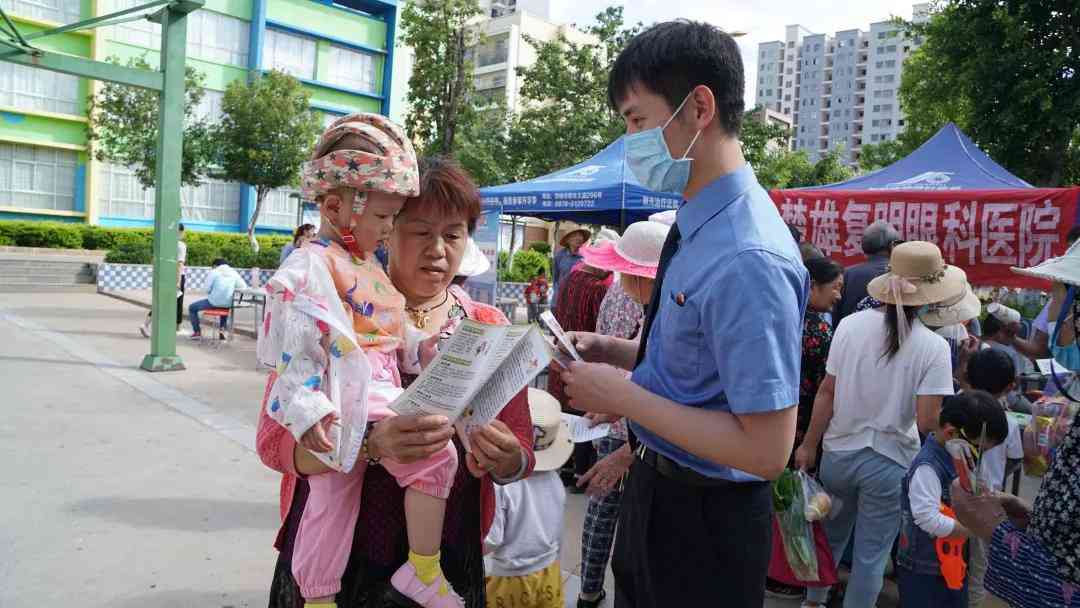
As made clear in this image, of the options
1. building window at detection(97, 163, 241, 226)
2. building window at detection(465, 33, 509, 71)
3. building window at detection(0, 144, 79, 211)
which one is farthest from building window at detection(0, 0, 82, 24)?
building window at detection(465, 33, 509, 71)

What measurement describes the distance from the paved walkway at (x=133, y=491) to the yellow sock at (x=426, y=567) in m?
1.99

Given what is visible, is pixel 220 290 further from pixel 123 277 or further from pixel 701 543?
pixel 701 543

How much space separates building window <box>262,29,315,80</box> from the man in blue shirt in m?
30.9

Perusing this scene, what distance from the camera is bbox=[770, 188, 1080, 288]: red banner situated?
5.65m

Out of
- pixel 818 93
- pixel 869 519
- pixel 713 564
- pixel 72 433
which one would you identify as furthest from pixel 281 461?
pixel 818 93

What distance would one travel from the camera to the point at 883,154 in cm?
2669

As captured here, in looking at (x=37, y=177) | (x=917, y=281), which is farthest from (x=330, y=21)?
(x=917, y=281)

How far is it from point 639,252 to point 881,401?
125 centimetres

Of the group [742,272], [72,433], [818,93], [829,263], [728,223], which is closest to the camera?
[742,272]

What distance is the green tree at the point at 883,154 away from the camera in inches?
940

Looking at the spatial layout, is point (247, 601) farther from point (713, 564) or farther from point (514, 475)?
point (713, 564)

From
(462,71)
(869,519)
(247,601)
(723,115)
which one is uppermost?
(462,71)

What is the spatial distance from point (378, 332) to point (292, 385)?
10.7 inches

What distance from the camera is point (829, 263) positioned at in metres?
3.71
